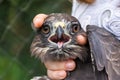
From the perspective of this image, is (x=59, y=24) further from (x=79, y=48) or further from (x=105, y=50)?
(x=105, y=50)

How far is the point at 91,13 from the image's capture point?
333 cm

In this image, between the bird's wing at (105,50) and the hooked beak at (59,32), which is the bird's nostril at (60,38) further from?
the bird's wing at (105,50)

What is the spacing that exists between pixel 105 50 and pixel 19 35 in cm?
140

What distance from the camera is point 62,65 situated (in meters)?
3.33

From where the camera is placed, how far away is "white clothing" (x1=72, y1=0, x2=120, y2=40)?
319cm

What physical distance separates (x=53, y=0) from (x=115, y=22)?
1.26 meters

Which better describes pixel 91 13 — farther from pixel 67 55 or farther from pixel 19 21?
pixel 19 21

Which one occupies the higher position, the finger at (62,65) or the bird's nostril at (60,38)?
the bird's nostril at (60,38)

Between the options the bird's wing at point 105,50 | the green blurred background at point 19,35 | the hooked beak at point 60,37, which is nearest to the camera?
the bird's wing at point 105,50

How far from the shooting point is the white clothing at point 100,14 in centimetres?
319

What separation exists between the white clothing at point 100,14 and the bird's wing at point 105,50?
41mm

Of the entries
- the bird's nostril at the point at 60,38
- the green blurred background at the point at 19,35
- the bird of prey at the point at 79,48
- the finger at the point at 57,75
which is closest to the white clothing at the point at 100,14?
the bird of prey at the point at 79,48

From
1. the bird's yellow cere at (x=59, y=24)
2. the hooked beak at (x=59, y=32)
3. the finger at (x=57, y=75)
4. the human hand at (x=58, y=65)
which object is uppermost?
the bird's yellow cere at (x=59, y=24)

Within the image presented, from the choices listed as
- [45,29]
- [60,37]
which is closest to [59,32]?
[60,37]
